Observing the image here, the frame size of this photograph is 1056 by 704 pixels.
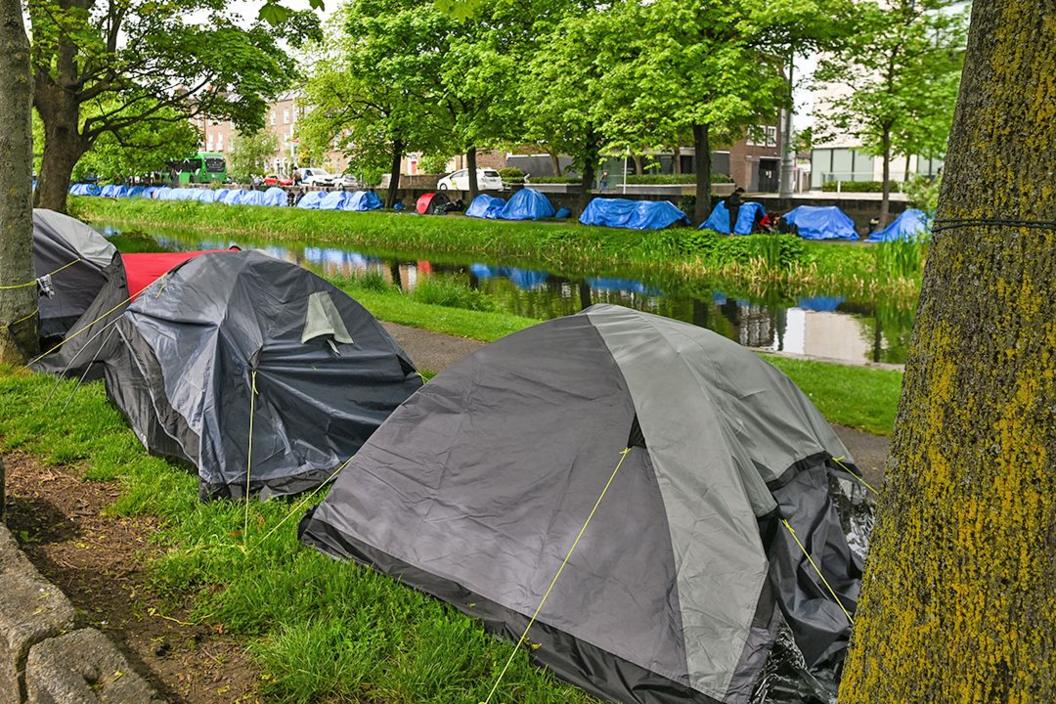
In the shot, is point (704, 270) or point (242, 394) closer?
point (242, 394)

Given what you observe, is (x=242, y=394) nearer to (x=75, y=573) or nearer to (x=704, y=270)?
(x=75, y=573)

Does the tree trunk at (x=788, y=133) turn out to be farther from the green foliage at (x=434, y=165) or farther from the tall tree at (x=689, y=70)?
the green foliage at (x=434, y=165)

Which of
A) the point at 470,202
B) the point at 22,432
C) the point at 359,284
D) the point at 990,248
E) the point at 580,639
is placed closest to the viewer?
the point at 990,248

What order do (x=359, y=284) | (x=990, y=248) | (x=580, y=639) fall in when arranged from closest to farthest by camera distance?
(x=990, y=248) → (x=580, y=639) → (x=359, y=284)

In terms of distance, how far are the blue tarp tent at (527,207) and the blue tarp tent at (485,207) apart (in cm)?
36

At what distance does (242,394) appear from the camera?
6277 mm

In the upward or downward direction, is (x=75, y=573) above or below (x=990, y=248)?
below

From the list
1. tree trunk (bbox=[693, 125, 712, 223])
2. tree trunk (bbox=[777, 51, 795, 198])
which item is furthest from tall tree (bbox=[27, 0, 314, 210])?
tree trunk (bbox=[777, 51, 795, 198])

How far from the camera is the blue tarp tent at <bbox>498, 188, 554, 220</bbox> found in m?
33.9

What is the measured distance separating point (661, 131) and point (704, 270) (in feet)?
12.2

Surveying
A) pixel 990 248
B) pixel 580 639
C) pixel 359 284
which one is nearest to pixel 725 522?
pixel 580 639

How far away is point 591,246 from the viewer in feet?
86.1

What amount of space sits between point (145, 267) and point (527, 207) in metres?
25.0

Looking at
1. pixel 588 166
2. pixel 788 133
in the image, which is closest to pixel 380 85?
pixel 588 166
